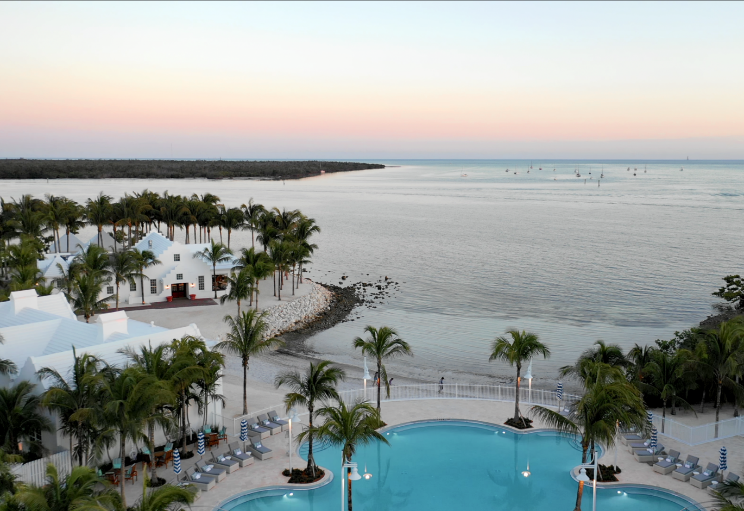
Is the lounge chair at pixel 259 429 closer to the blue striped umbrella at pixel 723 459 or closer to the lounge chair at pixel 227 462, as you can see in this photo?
the lounge chair at pixel 227 462

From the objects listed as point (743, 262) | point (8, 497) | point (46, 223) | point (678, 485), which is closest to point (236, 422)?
point (8, 497)

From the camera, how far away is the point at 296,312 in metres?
47.6

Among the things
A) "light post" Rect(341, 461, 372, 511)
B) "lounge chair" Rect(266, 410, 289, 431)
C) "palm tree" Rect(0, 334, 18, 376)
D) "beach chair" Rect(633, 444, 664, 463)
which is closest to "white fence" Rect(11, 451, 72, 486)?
"palm tree" Rect(0, 334, 18, 376)

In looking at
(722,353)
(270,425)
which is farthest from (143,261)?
(722,353)

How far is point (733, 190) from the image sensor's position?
602ft

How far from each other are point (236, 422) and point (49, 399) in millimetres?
8307

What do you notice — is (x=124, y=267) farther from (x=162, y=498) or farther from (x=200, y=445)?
(x=162, y=498)

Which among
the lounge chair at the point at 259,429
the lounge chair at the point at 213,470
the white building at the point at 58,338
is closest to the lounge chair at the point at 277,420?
the lounge chair at the point at 259,429

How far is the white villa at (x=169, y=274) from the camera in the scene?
44750mm

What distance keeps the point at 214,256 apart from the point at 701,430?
34177 millimetres

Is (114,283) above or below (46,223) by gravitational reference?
below

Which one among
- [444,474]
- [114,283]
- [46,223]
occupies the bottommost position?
[444,474]

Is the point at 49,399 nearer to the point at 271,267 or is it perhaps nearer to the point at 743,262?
the point at 271,267

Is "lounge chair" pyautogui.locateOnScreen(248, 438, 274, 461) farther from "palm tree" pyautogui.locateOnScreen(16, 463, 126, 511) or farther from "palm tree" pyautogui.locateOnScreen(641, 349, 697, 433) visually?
"palm tree" pyautogui.locateOnScreen(641, 349, 697, 433)
